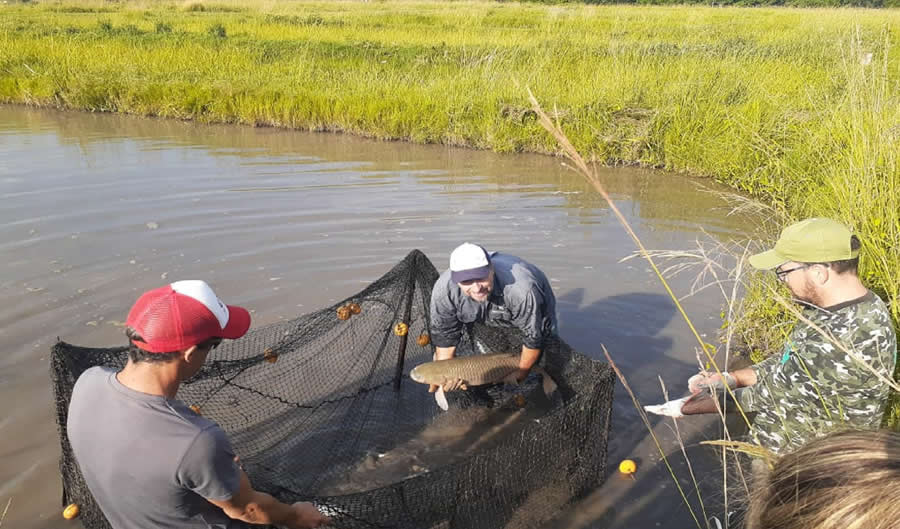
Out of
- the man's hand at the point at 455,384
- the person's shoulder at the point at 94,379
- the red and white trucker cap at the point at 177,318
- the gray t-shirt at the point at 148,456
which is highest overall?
the red and white trucker cap at the point at 177,318

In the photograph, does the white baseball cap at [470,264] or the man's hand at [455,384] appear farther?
the man's hand at [455,384]

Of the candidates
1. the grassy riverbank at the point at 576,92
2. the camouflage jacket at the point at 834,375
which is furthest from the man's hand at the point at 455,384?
the grassy riverbank at the point at 576,92

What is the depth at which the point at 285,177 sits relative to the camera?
10211mm

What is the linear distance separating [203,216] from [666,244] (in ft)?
19.5

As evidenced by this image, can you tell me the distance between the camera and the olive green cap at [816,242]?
2.81 metres

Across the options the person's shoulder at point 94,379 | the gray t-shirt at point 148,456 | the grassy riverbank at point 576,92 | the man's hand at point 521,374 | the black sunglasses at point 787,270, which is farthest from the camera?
the grassy riverbank at point 576,92

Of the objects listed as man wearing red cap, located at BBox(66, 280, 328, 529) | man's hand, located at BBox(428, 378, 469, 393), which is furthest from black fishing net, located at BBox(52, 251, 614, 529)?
man wearing red cap, located at BBox(66, 280, 328, 529)

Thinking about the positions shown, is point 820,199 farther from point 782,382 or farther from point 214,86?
point 214,86

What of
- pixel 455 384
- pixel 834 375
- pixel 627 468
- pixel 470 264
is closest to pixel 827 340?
pixel 834 375

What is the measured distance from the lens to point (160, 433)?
205 centimetres

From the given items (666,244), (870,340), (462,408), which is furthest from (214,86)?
(870,340)

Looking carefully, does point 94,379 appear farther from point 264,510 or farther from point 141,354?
point 264,510

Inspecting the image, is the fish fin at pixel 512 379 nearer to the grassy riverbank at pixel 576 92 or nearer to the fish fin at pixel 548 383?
the fish fin at pixel 548 383

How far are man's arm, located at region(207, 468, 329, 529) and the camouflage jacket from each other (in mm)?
2004
